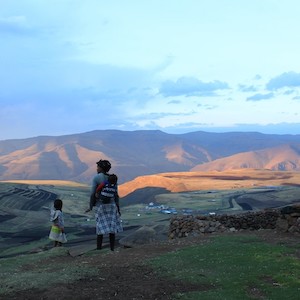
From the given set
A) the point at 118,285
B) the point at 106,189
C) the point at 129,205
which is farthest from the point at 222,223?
the point at 129,205

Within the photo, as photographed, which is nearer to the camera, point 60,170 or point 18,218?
point 18,218

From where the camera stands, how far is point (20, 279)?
905 cm

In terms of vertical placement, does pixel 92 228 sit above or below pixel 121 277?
below

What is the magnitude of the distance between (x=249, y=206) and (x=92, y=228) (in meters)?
19.6

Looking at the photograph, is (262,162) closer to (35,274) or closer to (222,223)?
(222,223)

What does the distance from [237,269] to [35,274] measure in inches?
168

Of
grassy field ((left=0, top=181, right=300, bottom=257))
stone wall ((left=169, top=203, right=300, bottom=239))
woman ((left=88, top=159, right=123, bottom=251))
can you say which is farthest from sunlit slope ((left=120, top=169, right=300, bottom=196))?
woman ((left=88, top=159, right=123, bottom=251))

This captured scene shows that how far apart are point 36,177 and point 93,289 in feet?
496

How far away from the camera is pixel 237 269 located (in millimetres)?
9602

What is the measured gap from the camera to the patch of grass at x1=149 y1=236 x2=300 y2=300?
7824 mm

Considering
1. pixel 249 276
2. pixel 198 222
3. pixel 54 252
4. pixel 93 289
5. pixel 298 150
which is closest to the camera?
pixel 93 289

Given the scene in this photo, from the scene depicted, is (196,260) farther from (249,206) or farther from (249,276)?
(249,206)

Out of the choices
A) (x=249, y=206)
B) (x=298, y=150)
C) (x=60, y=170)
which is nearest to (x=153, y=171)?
(x=60, y=170)

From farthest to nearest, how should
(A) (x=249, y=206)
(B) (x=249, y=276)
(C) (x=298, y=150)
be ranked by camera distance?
(C) (x=298, y=150), (A) (x=249, y=206), (B) (x=249, y=276)
